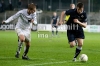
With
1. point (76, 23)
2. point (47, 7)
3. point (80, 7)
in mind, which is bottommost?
point (47, 7)

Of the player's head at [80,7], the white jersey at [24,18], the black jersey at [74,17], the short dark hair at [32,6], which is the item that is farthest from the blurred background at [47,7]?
the player's head at [80,7]

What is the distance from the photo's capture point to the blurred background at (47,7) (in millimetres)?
53781

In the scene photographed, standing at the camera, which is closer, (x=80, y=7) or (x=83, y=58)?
(x=80, y=7)

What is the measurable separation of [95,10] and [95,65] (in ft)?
135

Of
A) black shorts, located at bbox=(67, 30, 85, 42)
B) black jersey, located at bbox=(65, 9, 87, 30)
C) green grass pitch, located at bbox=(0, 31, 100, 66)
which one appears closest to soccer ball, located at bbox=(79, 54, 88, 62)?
green grass pitch, located at bbox=(0, 31, 100, 66)

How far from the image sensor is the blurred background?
176 feet

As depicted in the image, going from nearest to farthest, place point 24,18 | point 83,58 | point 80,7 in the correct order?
1. point 80,7
2. point 83,58
3. point 24,18

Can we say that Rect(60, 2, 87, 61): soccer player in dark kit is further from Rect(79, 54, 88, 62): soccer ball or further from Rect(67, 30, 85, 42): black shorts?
Rect(79, 54, 88, 62): soccer ball

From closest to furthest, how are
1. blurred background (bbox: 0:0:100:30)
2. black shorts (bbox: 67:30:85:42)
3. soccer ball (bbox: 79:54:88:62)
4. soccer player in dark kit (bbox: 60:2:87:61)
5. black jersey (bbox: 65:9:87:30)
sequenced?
soccer ball (bbox: 79:54:88:62), soccer player in dark kit (bbox: 60:2:87:61), black jersey (bbox: 65:9:87:30), black shorts (bbox: 67:30:85:42), blurred background (bbox: 0:0:100:30)

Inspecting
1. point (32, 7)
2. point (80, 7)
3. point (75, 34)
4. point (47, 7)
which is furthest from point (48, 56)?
point (47, 7)

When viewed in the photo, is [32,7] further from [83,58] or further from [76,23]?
[83,58]

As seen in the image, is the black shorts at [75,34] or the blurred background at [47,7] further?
the blurred background at [47,7]

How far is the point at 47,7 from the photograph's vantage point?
54.8m

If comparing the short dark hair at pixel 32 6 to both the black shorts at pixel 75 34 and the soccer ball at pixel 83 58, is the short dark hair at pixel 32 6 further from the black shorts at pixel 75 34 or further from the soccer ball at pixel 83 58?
the soccer ball at pixel 83 58
